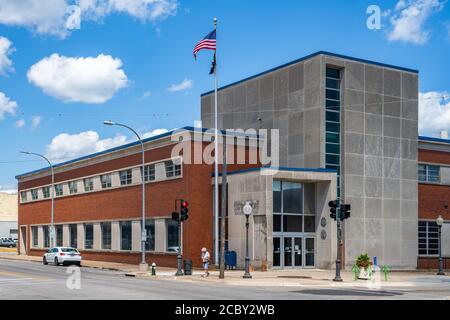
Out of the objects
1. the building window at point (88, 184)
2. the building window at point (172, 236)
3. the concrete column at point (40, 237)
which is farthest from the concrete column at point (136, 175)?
the concrete column at point (40, 237)

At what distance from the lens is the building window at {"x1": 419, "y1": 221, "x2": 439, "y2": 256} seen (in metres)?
47.9

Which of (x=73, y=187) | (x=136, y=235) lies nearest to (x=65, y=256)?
(x=136, y=235)

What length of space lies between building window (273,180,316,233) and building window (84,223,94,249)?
21.4m

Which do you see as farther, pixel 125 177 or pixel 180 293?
pixel 125 177

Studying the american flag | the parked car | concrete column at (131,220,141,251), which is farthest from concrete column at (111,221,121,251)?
the parked car

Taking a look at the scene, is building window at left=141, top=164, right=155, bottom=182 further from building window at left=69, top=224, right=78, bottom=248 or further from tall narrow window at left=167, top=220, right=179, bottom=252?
building window at left=69, top=224, right=78, bottom=248

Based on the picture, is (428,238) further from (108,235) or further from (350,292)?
(108,235)

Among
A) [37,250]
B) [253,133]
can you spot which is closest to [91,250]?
[37,250]

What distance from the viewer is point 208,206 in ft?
144

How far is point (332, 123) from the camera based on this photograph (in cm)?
4431

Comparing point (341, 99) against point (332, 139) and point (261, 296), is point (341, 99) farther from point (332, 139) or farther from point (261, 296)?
point (261, 296)

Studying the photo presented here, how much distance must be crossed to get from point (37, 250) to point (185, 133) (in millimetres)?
33048

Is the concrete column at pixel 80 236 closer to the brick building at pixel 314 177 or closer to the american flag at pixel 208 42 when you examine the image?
the brick building at pixel 314 177

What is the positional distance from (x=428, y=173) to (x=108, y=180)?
2565cm
